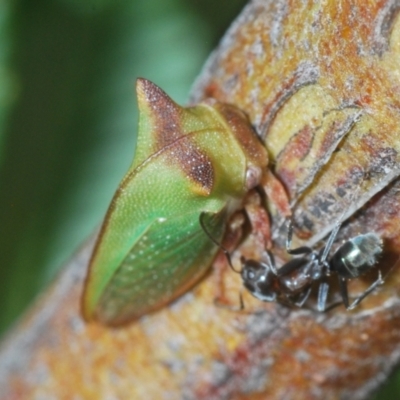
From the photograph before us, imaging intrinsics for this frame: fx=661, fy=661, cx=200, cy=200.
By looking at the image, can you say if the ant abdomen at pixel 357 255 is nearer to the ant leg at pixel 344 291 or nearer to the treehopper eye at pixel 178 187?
the ant leg at pixel 344 291

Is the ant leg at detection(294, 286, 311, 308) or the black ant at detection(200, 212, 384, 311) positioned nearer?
the black ant at detection(200, 212, 384, 311)

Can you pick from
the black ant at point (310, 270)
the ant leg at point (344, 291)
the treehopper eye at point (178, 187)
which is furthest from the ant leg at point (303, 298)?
the treehopper eye at point (178, 187)

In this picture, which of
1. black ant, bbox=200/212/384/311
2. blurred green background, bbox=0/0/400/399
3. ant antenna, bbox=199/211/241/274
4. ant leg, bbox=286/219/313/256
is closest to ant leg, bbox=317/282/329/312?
black ant, bbox=200/212/384/311

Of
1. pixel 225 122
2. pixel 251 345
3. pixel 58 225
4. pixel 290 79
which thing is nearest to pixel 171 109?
pixel 225 122

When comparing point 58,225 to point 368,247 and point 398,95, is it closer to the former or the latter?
point 368,247

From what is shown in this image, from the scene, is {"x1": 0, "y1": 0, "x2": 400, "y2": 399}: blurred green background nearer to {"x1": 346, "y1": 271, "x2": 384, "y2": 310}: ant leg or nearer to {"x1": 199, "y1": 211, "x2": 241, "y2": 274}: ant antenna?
{"x1": 199, "y1": 211, "x2": 241, "y2": 274}: ant antenna
